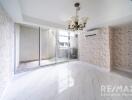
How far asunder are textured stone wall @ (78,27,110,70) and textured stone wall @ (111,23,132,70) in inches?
22.6

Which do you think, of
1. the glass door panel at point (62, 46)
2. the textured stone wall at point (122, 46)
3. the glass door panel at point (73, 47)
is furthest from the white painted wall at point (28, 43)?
the textured stone wall at point (122, 46)

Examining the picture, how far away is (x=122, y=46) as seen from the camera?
426 cm

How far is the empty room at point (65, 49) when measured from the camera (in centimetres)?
216

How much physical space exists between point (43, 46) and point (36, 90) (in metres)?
3.60

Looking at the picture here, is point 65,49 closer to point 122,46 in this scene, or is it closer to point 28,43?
point 28,43

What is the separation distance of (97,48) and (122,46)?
119cm

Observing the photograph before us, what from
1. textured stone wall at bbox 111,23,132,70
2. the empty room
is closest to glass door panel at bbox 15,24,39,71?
the empty room

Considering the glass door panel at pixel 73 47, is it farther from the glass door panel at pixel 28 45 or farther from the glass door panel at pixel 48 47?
the glass door panel at pixel 28 45

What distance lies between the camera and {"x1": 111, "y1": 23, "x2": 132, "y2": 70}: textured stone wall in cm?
402

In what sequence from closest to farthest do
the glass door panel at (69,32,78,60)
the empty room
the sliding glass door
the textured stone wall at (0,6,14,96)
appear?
the textured stone wall at (0,6,14,96) < the empty room < the sliding glass door < the glass door panel at (69,32,78,60)

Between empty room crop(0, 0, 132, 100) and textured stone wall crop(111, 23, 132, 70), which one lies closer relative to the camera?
empty room crop(0, 0, 132, 100)

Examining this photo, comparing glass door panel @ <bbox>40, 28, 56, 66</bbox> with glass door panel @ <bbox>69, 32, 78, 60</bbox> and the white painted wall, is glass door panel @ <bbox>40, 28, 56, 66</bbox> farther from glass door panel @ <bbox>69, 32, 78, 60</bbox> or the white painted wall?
glass door panel @ <bbox>69, 32, 78, 60</bbox>

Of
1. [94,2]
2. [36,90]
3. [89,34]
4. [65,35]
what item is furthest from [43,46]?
[94,2]

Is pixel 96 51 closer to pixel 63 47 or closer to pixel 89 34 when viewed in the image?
pixel 89 34
